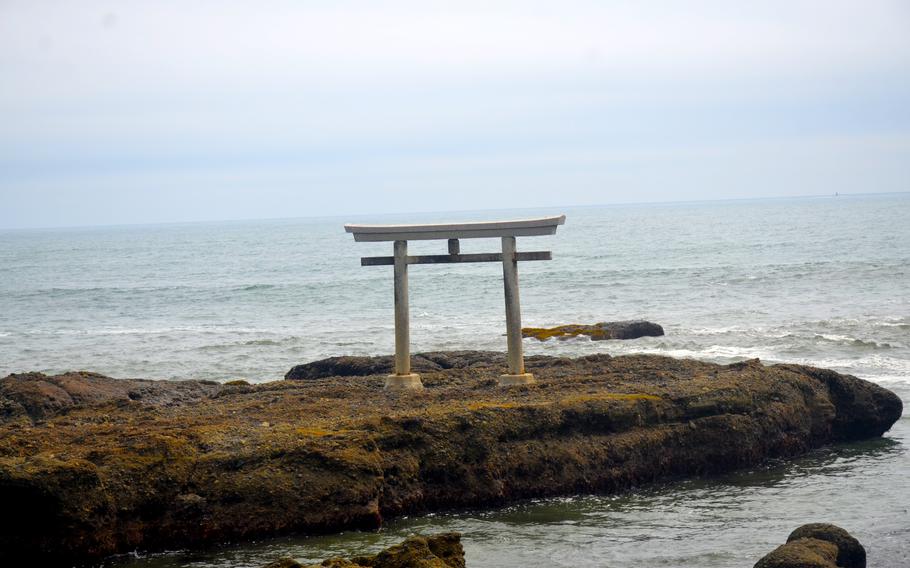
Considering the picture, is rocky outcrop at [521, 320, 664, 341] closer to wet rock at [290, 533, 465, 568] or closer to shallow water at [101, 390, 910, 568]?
shallow water at [101, 390, 910, 568]

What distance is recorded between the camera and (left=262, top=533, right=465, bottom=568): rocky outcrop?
7.39 m

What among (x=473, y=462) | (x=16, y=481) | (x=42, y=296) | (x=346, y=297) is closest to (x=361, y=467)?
(x=473, y=462)

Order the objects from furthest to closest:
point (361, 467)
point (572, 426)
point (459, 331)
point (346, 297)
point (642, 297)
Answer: point (346, 297) < point (642, 297) < point (459, 331) < point (572, 426) < point (361, 467)

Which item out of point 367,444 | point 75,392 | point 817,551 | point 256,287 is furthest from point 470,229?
point 256,287

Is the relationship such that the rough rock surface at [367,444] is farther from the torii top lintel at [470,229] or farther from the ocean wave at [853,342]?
the ocean wave at [853,342]

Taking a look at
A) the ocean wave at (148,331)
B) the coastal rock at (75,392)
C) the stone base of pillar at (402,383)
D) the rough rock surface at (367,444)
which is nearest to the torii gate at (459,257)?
the stone base of pillar at (402,383)

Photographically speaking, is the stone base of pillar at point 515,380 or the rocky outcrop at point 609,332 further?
the rocky outcrop at point 609,332

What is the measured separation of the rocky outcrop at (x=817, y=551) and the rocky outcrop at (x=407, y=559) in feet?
7.62

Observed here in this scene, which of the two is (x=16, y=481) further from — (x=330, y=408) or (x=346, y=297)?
(x=346, y=297)

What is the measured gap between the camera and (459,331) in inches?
1211

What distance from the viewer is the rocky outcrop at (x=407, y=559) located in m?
7.39

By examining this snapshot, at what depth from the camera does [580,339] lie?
26.1 metres

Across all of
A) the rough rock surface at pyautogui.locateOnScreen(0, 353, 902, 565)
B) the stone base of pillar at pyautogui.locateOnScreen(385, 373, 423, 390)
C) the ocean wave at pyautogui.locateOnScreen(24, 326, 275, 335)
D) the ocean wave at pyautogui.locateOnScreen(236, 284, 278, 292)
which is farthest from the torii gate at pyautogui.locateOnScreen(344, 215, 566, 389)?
the ocean wave at pyautogui.locateOnScreen(236, 284, 278, 292)

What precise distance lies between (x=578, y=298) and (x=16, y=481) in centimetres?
3284
